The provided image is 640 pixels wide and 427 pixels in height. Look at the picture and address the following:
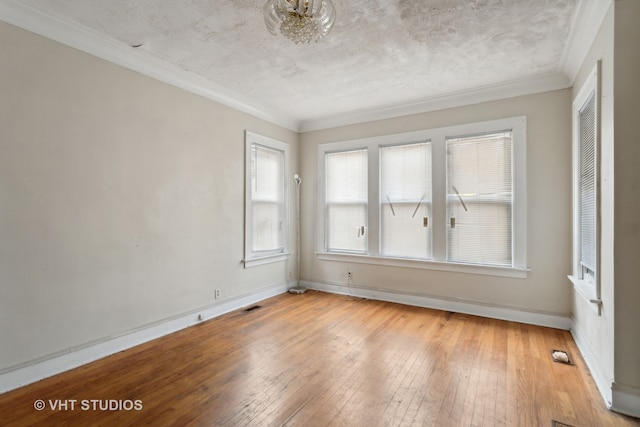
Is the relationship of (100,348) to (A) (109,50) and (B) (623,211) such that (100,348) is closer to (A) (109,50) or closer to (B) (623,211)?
(A) (109,50)

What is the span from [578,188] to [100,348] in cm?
462

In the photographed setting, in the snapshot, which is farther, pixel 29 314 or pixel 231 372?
pixel 231 372

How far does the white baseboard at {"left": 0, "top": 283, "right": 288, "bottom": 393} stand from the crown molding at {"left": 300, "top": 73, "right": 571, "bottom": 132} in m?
2.95

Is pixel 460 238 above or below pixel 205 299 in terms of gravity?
above

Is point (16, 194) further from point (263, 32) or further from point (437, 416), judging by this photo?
point (437, 416)

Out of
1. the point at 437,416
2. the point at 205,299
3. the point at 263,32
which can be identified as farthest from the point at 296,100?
the point at 437,416

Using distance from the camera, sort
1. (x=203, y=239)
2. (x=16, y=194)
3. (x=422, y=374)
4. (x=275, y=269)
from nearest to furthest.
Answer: (x=16, y=194)
(x=422, y=374)
(x=203, y=239)
(x=275, y=269)

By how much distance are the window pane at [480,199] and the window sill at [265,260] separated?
238 centimetres

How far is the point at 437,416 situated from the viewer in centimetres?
193

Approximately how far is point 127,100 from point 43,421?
251cm

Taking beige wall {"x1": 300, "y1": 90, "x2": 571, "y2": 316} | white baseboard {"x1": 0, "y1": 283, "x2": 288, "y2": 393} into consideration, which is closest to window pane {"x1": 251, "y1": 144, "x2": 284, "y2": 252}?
white baseboard {"x1": 0, "y1": 283, "x2": 288, "y2": 393}

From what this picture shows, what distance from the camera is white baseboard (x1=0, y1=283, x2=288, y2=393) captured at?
87.5 inches

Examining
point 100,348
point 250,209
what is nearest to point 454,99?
point 250,209

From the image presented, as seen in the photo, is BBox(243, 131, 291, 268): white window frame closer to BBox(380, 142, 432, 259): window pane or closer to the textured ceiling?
the textured ceiling
